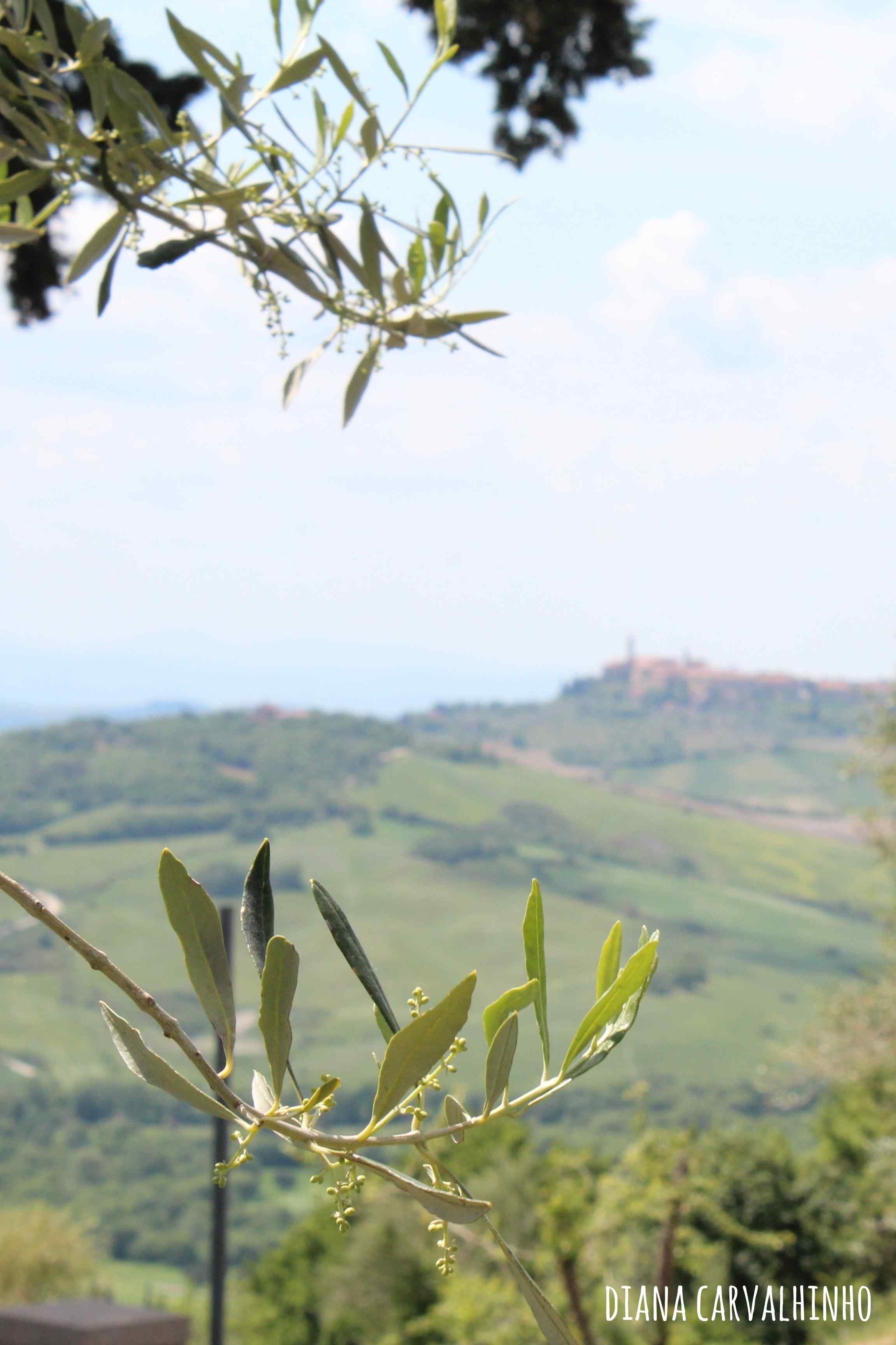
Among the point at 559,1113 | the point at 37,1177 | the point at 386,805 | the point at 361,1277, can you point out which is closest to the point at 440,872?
the point at 386,805

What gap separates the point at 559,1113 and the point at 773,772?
2542 centimetres

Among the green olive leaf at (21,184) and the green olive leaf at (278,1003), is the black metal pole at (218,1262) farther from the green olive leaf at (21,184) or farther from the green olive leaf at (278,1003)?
the green olive leaf at (278,1003)

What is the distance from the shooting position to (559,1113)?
135ft

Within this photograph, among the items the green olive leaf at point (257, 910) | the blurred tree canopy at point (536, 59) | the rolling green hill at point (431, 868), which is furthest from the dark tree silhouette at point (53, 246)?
the rolling green hill at point (431, 868)

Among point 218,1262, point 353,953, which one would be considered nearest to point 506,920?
point 218,1262

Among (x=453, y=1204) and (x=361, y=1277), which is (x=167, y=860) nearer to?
(x=453, y=1204)

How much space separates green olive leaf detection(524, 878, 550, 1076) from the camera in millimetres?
302

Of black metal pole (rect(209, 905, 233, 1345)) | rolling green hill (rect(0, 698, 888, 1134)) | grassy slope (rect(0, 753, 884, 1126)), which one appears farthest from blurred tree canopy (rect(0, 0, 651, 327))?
rolling green hill (rect(0, 698, 888, 1134))

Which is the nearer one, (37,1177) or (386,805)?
(37,1177)

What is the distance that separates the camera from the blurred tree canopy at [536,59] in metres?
2.04

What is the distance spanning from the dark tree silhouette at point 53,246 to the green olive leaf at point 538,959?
4.01ft

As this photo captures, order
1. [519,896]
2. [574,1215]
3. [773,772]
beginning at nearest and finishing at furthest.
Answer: [574,1215]
[519,896]
[773,772]

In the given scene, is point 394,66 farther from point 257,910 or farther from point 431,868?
point 431,868

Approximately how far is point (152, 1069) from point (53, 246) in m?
1.95
